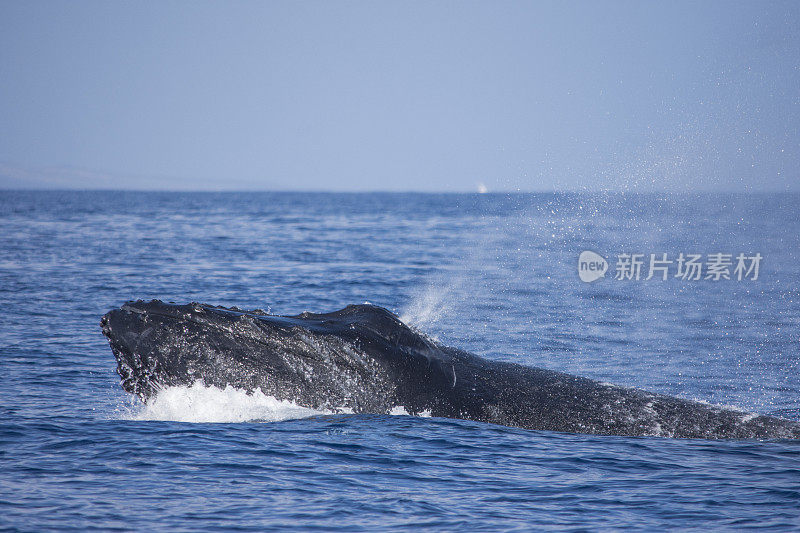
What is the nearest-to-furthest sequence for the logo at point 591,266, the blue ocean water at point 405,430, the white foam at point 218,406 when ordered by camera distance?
1. the blue ocean water at point 405,430
2. the white foam at point 218,406
3. the logo at point 591,266

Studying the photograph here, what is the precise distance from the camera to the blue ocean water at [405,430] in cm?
817

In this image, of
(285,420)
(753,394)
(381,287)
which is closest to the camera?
(285,420)

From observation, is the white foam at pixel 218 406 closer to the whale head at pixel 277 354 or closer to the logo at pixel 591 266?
the whale head at pixel 277 354

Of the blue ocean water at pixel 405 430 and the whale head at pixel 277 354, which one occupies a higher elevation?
the whale head at pixel 277 354

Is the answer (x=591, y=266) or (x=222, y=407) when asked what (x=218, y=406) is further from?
(x=591, y=266)

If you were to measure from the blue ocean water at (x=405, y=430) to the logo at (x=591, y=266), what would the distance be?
176 centimetres

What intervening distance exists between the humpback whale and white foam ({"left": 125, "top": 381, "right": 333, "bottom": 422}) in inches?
4.3

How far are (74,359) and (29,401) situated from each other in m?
3.32

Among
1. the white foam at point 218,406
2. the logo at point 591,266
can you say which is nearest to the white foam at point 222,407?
the white foam at point 218,406

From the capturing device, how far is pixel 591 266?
38.1m

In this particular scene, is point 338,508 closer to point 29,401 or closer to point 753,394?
point 29,401

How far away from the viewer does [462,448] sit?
9.78m

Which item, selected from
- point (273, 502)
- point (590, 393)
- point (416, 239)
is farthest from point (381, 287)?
point (416, 239)

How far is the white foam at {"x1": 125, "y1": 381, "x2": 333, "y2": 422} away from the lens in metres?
9.89
